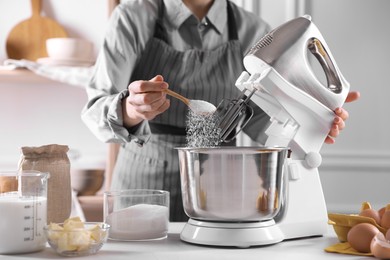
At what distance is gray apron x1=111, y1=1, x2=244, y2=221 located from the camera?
176cm

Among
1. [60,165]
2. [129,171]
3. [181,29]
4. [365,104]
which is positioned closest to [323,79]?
[365,104]

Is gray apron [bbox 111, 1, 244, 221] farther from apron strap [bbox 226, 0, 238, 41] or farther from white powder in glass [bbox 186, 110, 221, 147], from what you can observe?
white powder in glass [bbox 186, 110, 221, 147]

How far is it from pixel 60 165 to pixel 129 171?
26.0 inches

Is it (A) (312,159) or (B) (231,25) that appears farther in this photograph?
(B) (231,25)

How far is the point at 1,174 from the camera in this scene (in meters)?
1.01

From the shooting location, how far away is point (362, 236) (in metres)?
1.01

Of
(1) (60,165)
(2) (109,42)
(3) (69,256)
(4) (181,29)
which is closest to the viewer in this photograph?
(3) (69,256)

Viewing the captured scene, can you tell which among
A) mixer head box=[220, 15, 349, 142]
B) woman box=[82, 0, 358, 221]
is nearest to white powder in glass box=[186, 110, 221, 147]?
mixer head box=[220, 15, 349, 142]

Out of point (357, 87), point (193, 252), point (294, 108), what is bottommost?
point (193, 252)

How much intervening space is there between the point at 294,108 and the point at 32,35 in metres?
1.68

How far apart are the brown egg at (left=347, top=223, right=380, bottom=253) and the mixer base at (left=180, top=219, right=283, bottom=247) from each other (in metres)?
0.14

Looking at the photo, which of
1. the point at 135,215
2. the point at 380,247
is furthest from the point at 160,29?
the point at 380,247

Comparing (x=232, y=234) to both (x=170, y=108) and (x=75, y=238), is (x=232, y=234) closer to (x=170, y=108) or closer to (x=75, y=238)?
(x=75, y=238)

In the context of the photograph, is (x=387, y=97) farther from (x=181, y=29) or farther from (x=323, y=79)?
(x=181, y=29)
